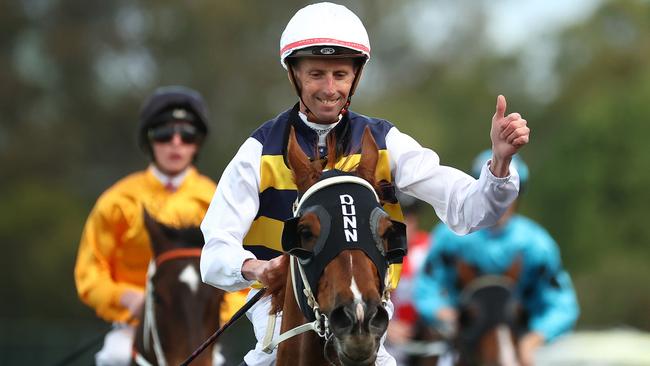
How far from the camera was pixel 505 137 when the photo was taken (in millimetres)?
4652

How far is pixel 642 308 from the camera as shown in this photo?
69.3 feet

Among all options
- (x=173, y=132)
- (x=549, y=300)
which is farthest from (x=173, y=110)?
(x=549, y=300)

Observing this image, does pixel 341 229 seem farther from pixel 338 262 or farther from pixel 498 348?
pixel 498 348

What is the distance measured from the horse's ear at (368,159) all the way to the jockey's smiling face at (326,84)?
1.26 ft

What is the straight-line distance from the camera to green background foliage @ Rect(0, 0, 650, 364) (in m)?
31.9

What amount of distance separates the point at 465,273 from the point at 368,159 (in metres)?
5.27

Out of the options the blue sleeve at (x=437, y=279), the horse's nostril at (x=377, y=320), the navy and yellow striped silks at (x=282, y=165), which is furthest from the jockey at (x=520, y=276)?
the horse's nostril at (x=377, y=320)

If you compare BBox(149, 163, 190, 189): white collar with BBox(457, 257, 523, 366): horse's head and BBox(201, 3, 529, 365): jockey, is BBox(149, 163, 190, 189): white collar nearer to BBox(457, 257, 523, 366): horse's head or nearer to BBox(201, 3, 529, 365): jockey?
BBox(457, 257, 523, 366): horse's head

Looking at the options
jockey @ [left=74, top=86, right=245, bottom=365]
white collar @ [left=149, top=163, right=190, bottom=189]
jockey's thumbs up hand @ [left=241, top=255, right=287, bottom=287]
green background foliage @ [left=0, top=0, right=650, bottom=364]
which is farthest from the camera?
green background foliage @ [left=0, top=0, right=650, bottom=364]

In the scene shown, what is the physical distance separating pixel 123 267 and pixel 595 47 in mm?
39186

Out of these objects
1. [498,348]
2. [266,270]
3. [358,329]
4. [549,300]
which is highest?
[549,300]

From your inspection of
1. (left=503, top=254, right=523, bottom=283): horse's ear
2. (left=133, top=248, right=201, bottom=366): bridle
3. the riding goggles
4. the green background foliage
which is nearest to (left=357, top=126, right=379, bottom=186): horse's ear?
(left=133, top=248, right=201, bottom=366): bridle

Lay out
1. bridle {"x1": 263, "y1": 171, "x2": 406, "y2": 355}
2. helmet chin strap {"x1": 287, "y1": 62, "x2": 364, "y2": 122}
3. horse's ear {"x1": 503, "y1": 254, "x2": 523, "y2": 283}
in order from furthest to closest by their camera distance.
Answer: horse's ear {"x1": 503, "y1": 254, "x2": 523, "y2": 283} < helmet chin strap {"x1": 287, "y1": 62, "x2": 364, "y2": 122} < bridle {"x1": 263, "y1": 171, "x2": 406, "y2": 355}

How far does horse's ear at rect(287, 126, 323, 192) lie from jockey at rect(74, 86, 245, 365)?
395cm
